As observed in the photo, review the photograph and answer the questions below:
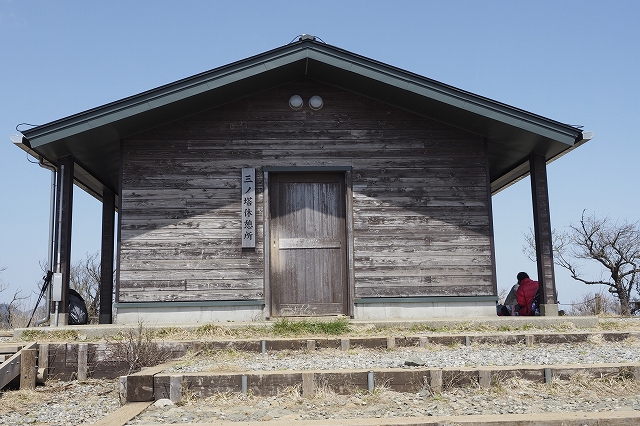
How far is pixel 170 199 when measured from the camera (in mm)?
10938

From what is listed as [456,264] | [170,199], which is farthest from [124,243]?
[456,264]

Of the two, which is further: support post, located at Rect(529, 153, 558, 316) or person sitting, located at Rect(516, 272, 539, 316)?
person sitting, located at Rect(516, 272, 539, 316)

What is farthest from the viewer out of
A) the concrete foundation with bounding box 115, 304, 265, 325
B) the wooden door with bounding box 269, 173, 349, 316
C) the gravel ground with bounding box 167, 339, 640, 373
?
the wooden door with bounding box 269, 173, 349, 316

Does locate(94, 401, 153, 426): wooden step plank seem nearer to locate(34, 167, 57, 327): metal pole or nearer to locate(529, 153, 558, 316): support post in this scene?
locate(34, 167, 57, 327): metal pole

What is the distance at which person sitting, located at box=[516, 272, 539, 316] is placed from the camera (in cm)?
1178

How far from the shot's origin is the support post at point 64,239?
409 inches

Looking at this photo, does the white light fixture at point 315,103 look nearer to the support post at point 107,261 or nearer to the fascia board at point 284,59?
the fascia board at point 284,59

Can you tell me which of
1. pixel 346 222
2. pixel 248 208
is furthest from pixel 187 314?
pixel 346 222

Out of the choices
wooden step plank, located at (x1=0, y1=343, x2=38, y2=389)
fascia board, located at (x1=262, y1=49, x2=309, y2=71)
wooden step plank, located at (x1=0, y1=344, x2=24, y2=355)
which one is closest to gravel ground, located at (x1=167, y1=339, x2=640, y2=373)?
wooden step plank, located at (x1=0, y1=343, x2=38, y2=389)

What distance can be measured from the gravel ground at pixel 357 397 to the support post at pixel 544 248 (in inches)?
132

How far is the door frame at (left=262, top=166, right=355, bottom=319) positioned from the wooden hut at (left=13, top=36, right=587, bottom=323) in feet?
0.08

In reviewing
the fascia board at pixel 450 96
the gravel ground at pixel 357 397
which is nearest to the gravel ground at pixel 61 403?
the gravel ground at pixel 357 397

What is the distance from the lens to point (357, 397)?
544cm

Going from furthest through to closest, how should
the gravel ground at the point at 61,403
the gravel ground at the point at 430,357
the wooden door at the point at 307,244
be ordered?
the wooden door at the point at 307,244 → the gravel ground at the point at 430,357 → the gravel ground at the point at 61,403
